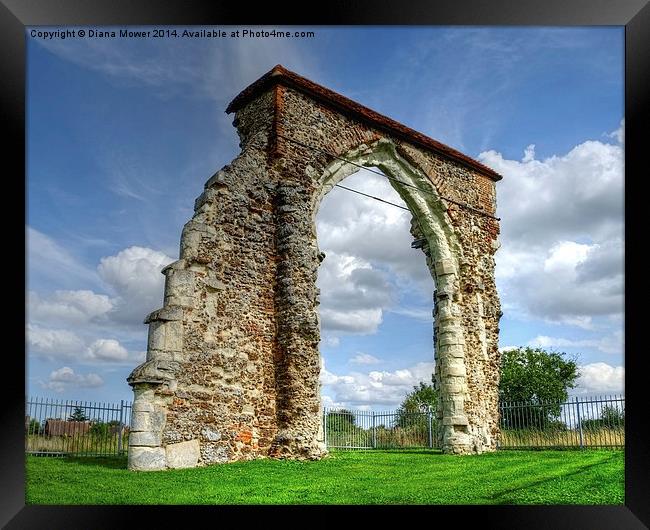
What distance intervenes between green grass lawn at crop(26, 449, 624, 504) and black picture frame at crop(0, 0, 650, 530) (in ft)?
1.02

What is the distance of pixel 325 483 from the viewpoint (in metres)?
8.05

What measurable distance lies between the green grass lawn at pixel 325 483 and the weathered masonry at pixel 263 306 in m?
0.65

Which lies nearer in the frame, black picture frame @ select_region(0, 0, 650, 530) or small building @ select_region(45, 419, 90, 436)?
black picture frame @ select_region(0, 0, 650, 530)

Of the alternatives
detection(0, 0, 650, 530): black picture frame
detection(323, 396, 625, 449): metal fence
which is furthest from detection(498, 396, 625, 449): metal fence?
detection(0, 0, 650, 530): black picture frame

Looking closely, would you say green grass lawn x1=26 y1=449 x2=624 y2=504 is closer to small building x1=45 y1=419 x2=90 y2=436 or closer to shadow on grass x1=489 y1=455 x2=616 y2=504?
shadow on grass x1=489 y1=455 x2=616 y2=504

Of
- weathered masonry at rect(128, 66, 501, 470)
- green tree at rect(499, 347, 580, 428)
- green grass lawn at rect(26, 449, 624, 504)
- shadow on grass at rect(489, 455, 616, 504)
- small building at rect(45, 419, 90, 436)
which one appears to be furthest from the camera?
green tree at rect(499, 347, 580, 428)

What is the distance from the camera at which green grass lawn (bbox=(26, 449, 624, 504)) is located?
7.12 meters

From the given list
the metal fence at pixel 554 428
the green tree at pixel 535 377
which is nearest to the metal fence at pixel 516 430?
the metal fence at pixel 554 428

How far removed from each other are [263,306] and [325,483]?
3.35m

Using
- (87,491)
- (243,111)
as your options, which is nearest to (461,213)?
(243,111)

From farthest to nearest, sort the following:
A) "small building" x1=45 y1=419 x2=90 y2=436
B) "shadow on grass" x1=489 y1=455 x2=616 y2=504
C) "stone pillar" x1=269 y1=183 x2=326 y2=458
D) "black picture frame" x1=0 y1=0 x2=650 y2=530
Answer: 1. "small building" x1=45 y1=419 x2=90 y2=436
2. "stone pillar" x1=269 y1=183 x2=326 y2=458
3. "shadow on grass" x1=489 y1=455 x2=616 y2=504
4. "black picture frame" x1=0 y1=0 x2=650 y2=530

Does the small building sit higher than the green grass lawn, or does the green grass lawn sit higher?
the small building
